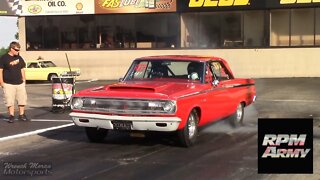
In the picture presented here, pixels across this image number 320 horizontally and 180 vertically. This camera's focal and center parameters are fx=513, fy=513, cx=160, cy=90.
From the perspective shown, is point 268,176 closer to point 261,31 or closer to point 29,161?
point 29,161

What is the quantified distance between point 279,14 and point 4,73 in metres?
19.6

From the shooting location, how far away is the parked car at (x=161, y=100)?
316 inches

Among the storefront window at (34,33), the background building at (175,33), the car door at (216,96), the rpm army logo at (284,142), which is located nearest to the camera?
the rpm army logo at (284,142)

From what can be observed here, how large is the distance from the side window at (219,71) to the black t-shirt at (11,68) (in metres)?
4.51

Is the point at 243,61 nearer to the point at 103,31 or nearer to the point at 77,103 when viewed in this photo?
the point at 103,31

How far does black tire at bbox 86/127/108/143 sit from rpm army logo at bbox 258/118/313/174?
402cm

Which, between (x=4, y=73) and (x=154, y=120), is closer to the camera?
(x=154, y=120)

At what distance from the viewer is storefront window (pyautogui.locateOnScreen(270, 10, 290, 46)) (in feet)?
91.6

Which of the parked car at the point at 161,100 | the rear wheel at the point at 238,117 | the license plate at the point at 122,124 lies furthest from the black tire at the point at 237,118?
the license plate at the point at 122,124

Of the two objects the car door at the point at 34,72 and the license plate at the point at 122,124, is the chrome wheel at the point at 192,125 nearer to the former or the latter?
the license plate at the point at 122,124

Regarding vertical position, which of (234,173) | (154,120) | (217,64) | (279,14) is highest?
(279,14)

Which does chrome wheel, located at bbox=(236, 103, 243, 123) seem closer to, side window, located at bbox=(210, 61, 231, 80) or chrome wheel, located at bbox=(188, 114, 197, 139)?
side window, located at bbox=(210, 61, 231, 80)

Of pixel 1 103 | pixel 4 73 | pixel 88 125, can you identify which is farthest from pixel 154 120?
pixel 1 103

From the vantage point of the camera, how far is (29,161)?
748 centimetres
